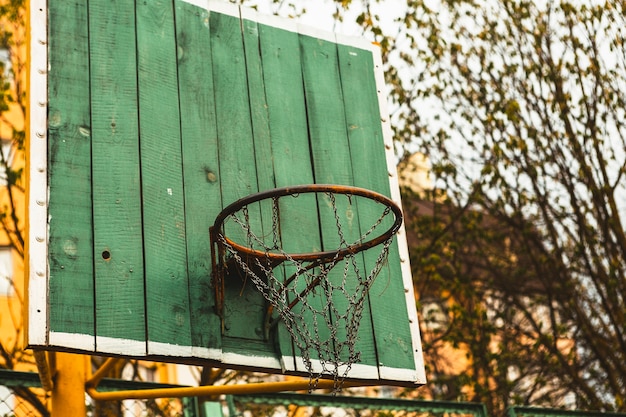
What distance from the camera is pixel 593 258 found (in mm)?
12141

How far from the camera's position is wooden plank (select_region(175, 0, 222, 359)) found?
16.5 feet

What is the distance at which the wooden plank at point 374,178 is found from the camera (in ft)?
18.4

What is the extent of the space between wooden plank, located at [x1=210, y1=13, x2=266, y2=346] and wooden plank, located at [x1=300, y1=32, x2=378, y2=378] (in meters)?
0.41

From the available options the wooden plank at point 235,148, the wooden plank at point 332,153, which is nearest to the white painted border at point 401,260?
the wooden plank at point 332,153

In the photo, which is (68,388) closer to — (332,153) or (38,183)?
(38,183)

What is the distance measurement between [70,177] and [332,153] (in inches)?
64.4

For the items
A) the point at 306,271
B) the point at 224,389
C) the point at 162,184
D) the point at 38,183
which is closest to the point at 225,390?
the point at 224,389

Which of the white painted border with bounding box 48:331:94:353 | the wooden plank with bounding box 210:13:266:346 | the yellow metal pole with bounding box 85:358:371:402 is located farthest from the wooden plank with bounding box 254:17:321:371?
the white painted border with bounding box 48:331:94:353

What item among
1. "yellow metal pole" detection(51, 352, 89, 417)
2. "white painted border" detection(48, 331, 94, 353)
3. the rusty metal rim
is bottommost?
"white painted border" detection(48, 331, 94, 353)

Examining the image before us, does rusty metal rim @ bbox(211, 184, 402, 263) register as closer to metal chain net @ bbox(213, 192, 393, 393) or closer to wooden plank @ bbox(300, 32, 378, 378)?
metal chain net @ bbox(213, 192, 393, 393)

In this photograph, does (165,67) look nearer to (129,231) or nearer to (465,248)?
(129,231)

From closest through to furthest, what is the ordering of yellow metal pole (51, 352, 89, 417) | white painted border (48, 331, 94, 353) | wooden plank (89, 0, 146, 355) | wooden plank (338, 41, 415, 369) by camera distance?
white painted border (48, 331, 94, 353) → wooden plank (89, 0, 146, 355) → wooden plank (338, 41, 415, 369) → yellow metal pole (51, 352, 89, 417)

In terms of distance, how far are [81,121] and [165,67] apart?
2.19ft

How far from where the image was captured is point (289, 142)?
19.3 feet
